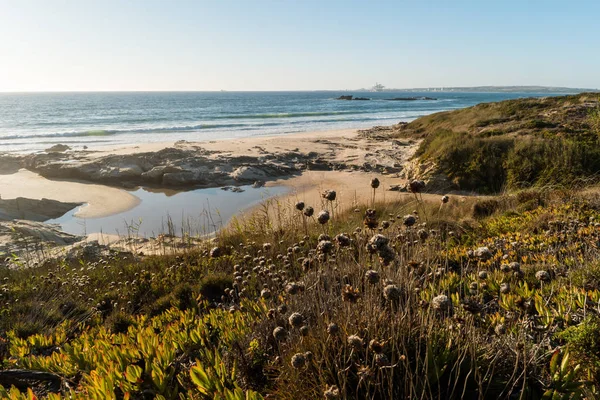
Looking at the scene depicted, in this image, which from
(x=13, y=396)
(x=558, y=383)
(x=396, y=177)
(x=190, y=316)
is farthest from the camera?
(x=396, y=177)

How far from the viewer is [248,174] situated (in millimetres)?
18016

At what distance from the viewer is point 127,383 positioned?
276cm

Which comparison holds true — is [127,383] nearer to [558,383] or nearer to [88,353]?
[88,353]

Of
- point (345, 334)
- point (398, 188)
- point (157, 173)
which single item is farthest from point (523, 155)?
point (157, 173)

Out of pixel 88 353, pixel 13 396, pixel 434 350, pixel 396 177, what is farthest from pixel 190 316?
pixel 396 177

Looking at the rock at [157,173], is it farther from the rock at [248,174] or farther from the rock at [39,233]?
the rock at [39,233]

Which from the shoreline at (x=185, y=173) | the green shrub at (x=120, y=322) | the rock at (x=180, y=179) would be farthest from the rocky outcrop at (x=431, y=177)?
the green shrub at (x=120, y=322)

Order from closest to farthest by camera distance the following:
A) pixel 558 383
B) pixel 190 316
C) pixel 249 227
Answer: pixel 558 383
pixel 190 316
pixel 249 227

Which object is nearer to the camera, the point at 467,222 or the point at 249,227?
the point at 467,222

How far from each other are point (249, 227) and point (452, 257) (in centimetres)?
505

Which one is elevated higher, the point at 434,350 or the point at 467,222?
the point at 434,350

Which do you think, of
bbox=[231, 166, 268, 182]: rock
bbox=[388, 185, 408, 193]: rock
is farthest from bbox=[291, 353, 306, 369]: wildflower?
bbox=[231, 166, 268, 182]: rock

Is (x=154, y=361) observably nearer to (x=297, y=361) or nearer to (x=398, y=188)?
(x=297, y=361)

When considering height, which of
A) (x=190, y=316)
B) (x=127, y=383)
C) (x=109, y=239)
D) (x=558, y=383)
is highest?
(x=558, y=383)
